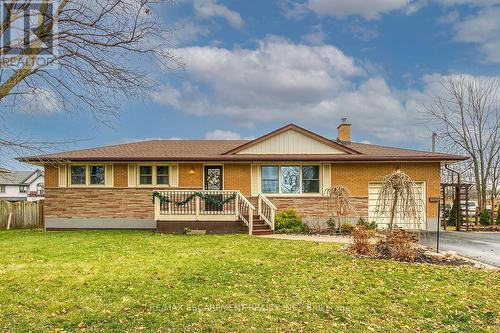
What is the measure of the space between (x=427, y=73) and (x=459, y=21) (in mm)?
4499

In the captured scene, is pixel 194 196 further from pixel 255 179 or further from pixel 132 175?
pixel 132 175

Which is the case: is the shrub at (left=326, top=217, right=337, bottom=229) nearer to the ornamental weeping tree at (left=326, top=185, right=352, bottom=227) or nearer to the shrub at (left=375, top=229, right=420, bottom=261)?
the ornamental weeping tree at (left=326, top=185, right=352, bottom=227)

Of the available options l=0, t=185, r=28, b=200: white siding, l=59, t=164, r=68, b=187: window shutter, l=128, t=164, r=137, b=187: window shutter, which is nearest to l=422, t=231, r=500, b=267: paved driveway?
l=128, t=164, r=137, b=187: window shutter

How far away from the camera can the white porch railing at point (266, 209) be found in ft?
48.3

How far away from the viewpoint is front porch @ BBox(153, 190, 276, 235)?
47.4ft

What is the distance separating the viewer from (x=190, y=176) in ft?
54.0

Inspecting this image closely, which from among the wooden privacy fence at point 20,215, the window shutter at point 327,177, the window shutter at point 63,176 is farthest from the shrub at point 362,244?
the wooden privacy fence at point 20,215

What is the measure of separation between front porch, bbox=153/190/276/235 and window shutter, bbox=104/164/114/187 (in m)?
2.98

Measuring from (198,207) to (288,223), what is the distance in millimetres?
3595

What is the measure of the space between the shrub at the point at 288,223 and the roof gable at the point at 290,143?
2942mm

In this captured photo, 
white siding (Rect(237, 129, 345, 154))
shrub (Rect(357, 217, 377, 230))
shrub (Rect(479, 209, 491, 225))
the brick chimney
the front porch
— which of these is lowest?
shrub (Rect(479, 209, 491, 225))

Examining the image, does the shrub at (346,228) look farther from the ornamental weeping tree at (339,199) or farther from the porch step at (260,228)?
the porch step at (260,228)

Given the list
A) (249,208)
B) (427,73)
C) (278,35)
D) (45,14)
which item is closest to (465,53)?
(427,73)
